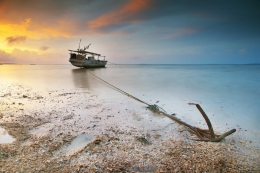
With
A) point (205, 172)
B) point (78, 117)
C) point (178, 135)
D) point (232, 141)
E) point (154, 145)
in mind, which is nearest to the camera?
point (205, 172)

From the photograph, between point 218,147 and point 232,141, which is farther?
point 232,141

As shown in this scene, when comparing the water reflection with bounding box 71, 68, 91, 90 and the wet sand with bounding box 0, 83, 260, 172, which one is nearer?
the wet sand with bounding box 0, 83, 260, 172

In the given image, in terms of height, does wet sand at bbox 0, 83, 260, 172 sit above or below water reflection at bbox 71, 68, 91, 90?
below

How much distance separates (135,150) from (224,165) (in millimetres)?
1673

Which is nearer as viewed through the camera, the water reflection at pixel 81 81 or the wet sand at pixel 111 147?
the wet sand at pixel 111 147

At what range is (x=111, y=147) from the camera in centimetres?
326

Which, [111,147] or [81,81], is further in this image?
[81,81]

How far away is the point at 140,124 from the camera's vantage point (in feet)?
15.4

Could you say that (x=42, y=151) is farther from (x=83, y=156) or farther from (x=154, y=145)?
(x=154, y=145)

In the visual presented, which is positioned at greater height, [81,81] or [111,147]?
[81,81]

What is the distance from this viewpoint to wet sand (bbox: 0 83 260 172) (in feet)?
8.67

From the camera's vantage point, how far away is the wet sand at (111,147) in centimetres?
264

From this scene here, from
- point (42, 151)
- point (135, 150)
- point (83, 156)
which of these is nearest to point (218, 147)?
point (135, 150)

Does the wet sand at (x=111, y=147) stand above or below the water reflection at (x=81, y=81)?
below
